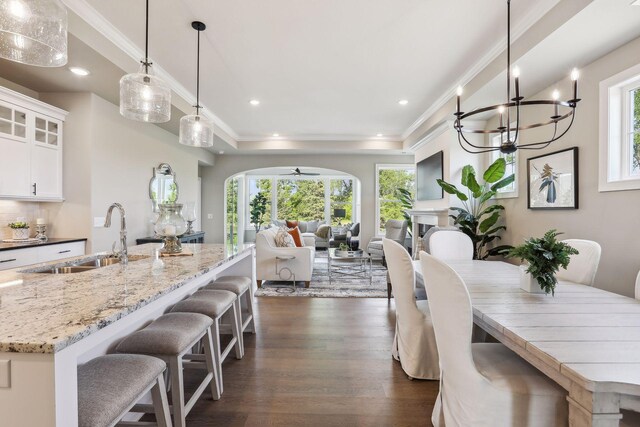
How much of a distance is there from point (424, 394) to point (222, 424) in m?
1.29

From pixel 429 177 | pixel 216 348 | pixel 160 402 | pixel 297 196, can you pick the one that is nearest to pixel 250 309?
pixel 216 348

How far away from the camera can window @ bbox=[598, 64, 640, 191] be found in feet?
8.43

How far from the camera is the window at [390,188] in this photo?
7.78 meters

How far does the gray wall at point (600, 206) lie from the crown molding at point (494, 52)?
76 centimetres

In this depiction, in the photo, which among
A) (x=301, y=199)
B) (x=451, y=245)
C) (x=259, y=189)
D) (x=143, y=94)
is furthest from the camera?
(x=259, y=189)

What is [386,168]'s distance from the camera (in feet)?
25.6

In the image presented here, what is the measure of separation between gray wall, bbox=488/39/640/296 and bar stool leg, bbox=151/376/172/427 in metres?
3.36

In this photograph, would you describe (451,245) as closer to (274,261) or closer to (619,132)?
(619,132)

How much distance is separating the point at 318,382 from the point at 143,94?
2.31 meters

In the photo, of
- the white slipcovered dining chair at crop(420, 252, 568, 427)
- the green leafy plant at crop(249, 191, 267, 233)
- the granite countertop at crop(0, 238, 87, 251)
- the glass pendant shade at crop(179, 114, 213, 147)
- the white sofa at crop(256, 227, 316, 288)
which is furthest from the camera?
the green leafy plant at crop(249, 191, 267, 233)

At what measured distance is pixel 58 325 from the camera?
0.89m

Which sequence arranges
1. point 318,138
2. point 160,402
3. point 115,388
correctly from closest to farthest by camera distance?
point 115,388 → point 160,402 → point 318,138

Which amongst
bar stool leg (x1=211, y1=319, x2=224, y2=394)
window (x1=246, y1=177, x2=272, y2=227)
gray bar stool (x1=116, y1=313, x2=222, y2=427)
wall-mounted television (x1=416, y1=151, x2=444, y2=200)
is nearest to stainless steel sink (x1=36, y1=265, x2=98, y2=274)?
gray bar stool (x1=116, y1=313, x2=222, y2=427)

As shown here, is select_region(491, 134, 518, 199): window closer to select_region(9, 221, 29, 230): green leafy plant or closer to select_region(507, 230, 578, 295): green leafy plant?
select_region(507, 230, 578, 295): green leafy plant
